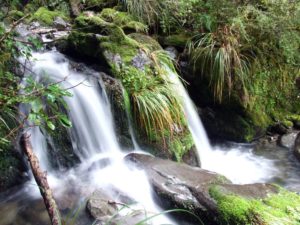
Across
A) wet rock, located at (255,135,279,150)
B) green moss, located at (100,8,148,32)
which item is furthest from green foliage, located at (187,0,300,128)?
green moss, located at (100,8,148,32)

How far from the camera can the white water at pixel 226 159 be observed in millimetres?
4664

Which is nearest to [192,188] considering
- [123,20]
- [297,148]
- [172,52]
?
[297,148]

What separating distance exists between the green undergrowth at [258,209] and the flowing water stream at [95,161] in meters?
0.55

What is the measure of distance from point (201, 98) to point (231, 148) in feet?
3.11

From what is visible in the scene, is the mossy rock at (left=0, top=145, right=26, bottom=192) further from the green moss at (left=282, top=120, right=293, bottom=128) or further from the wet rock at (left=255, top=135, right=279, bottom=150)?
the green moss at (left=282, top=120, right=293, bottom=128)

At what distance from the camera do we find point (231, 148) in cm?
564

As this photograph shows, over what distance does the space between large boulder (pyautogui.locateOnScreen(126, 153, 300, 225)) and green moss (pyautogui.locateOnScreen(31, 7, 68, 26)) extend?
467 cm

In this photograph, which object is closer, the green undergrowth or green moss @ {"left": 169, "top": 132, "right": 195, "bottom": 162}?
the green undergrowth

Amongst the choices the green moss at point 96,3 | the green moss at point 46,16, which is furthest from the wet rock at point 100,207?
the green moss at point 96,3

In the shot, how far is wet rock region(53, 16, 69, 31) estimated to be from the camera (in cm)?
696

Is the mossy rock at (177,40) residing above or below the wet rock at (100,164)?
above

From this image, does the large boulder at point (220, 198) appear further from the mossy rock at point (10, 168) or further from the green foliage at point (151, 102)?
the mossy rock at point (10, 168)

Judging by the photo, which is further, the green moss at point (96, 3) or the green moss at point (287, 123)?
the green moss at point (96, 3)

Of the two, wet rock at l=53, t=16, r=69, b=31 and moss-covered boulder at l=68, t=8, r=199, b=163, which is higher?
wet rock at l=53, t=16, r=69, b=31
